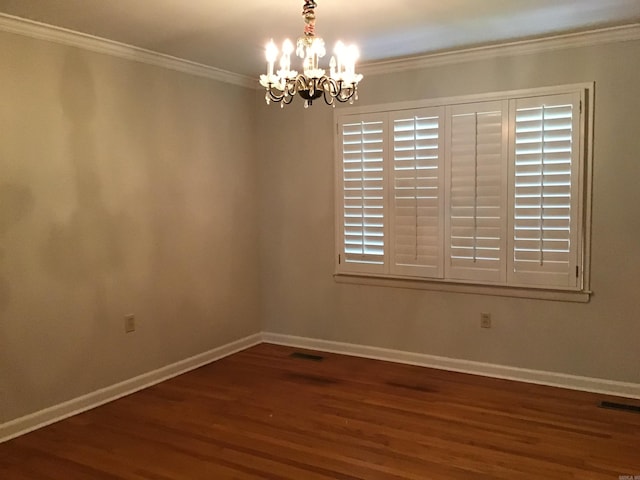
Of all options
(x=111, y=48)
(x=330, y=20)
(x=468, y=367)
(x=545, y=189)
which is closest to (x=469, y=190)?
(x=545, y=189)

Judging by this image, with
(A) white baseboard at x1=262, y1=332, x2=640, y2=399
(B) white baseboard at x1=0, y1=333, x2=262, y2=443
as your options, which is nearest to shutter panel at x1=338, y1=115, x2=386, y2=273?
(A) white baseboard at x1=262, y1=332, x2=640, y2=399

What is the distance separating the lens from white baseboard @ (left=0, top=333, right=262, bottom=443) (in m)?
3.35

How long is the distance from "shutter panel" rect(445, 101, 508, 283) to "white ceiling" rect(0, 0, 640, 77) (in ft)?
1.79

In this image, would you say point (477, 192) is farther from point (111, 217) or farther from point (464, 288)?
point (111, 217)

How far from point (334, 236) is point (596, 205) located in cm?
203

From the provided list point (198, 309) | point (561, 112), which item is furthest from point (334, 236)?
point (561, 112)

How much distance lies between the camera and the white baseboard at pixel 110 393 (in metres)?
3.35

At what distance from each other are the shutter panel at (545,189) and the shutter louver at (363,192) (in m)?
1.04

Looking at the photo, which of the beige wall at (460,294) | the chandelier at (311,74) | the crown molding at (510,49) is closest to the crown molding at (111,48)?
the beige wall at (460,294)

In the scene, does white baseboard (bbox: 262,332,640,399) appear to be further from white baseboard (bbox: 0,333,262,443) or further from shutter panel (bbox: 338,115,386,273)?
shutter panel (bbox: 338,115,386,273)

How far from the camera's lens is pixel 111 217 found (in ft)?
12.7

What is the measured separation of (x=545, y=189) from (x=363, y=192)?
140 centimetres

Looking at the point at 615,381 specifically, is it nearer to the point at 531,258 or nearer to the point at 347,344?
the point at 531,258

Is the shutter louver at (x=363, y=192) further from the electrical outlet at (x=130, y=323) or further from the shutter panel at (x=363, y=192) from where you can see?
the electrical outlet at (x=130, y=323)
